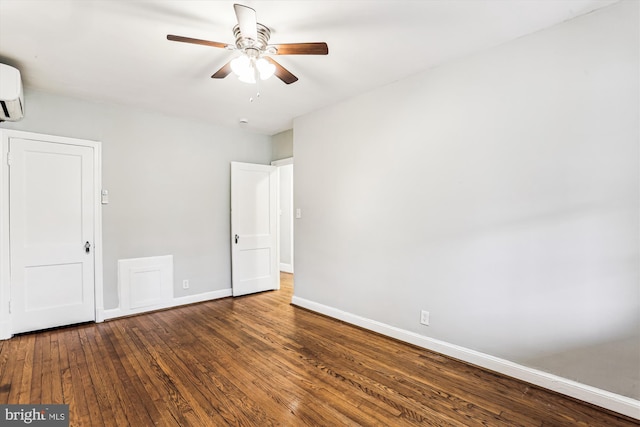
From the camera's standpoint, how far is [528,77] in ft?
7.77

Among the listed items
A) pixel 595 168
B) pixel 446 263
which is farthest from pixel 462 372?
pixel 595 168

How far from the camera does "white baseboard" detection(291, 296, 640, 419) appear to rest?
6.58ft

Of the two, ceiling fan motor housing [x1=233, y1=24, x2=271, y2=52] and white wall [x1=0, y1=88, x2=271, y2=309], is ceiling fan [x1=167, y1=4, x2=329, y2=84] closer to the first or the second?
ceiling fan motor housing [x1=233, y1=24, x2=271, y2=52]

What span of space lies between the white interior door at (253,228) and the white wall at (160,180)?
156mm

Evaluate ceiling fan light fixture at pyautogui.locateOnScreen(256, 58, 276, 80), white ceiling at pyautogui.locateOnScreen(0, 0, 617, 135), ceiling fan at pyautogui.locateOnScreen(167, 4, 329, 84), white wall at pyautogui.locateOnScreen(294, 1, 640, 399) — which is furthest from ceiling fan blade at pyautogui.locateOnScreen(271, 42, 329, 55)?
white wall at pyautogui.locateOnScreen(294, 1, 640, 399)

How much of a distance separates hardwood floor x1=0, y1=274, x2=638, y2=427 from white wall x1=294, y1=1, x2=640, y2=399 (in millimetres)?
354

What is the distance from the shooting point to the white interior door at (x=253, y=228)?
4.80 metres

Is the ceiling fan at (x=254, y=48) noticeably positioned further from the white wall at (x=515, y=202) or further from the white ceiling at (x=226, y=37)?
the white wall at (x=515, y=202)

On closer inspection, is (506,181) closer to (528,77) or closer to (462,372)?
(528,77)

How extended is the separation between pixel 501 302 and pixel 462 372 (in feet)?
2.13

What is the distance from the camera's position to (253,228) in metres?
4.96

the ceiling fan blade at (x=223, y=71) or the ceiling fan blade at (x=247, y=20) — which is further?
the ceiling fan blade at (x=223, y=71)

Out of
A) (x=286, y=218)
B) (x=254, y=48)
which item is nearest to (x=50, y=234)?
(x=254, y=48)

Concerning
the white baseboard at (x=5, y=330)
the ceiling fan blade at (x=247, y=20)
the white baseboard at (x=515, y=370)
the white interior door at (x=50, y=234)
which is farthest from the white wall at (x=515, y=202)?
the white baseboard at (x=5, y=330)
